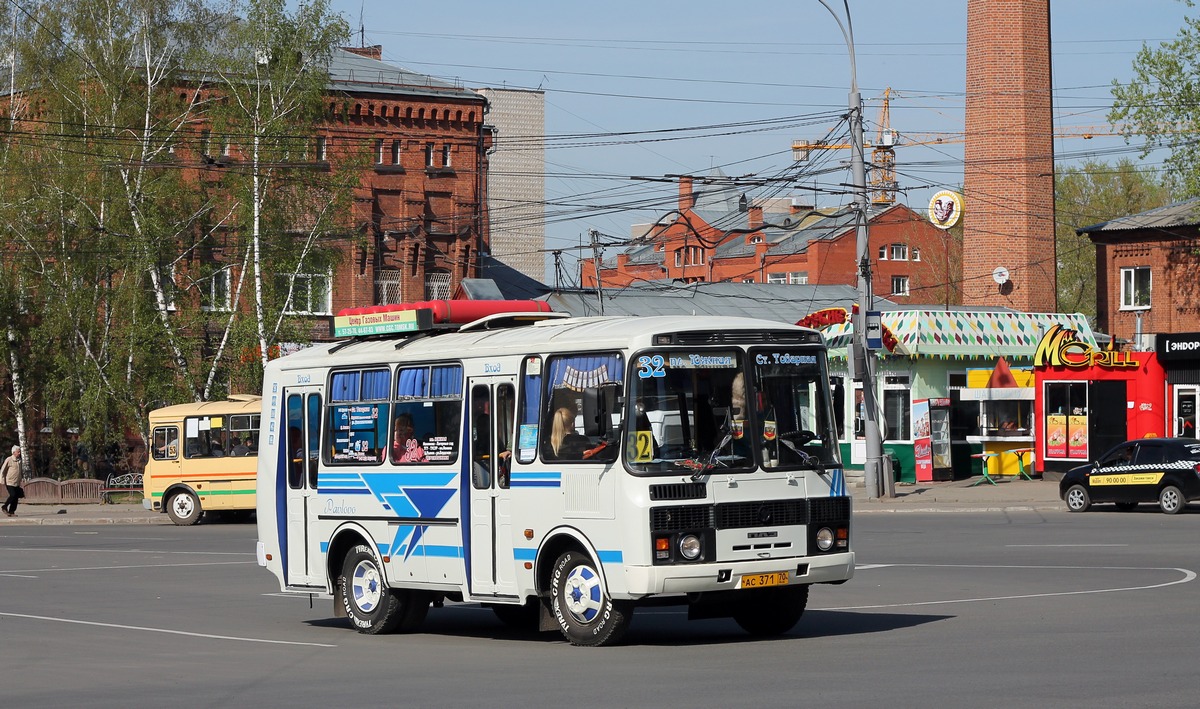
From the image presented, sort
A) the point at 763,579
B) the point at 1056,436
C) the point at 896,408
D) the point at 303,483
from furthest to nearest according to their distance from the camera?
the point at 896,408, the point at 1056,436, the point at 303,483, the point at 763,579

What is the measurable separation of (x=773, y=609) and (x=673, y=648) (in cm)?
115

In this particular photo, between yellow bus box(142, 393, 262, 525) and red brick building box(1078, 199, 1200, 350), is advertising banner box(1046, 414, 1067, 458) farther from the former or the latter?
yellow bus box(142, 393, 262, 525)

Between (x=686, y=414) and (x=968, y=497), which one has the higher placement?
(x=686, y=414)

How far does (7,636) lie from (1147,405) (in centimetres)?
3322

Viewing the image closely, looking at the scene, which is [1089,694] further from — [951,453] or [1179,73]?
[1179,73]

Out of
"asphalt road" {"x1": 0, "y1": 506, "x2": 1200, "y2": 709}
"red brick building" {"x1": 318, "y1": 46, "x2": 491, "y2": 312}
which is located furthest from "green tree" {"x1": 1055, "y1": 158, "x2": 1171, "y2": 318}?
"asphalt road" {"x1": 0, "y1": 506, "x2": 1200, "y2": 709}

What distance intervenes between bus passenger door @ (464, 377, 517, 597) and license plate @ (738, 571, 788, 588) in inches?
79.5

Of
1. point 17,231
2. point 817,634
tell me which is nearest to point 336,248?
point 17,231

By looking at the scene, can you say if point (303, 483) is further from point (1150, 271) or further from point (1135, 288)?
point (1135, 288)

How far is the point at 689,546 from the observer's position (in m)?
12.5

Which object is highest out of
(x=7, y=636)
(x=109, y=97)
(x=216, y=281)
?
(x=109, y=97)

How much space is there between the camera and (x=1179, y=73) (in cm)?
5322

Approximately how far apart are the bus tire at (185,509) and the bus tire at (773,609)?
24.8 m

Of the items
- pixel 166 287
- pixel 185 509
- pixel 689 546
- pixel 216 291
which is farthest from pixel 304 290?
pixel 689 546
